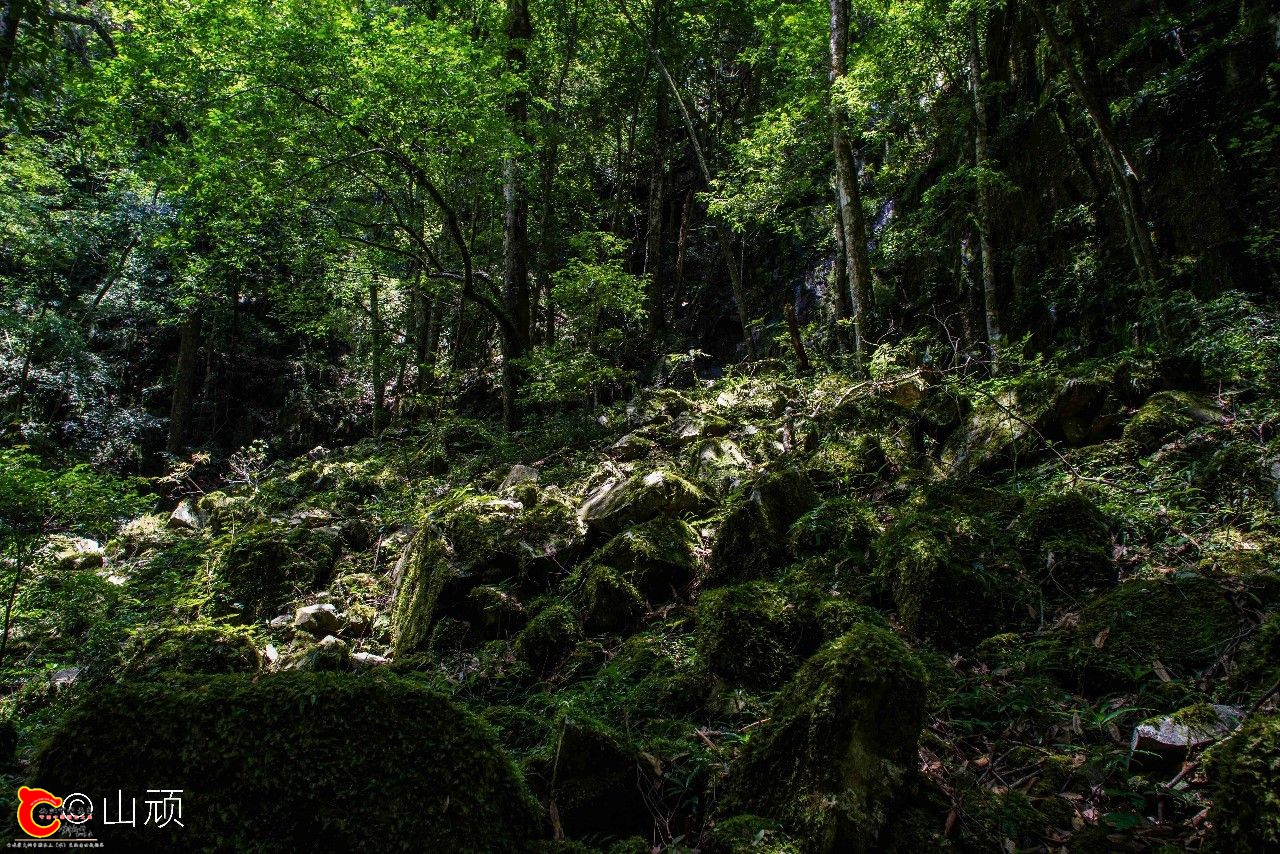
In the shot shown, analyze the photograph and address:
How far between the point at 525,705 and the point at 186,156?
881 cm

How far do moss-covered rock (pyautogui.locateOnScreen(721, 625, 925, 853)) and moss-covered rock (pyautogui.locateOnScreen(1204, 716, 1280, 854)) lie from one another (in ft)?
2.50

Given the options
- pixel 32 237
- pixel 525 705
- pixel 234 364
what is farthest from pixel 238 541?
pixel 234 364

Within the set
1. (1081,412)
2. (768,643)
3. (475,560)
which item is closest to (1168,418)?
(1081,412)

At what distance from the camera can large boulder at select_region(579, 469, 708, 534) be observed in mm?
5770

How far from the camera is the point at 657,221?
17750mm

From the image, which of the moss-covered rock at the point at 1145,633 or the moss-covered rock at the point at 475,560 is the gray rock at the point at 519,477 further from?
the moss-covered rock at the point at 1145,633

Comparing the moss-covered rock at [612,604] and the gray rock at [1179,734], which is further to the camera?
the moss-covered rock at [612,604]

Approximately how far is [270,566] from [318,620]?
1.31 metres

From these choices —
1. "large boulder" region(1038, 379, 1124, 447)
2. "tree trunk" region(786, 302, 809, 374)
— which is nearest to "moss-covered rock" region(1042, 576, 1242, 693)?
"large boulder" region(1038, 379, 1124, 447)

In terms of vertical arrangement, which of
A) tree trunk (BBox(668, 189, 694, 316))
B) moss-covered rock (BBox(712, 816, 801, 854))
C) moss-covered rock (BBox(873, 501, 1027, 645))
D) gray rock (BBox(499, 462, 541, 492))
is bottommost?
moss-covered rock (BBox(712, 816, 801, 854))

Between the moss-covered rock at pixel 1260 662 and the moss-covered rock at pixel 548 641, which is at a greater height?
the moss-covered rock at pixel 1260 662

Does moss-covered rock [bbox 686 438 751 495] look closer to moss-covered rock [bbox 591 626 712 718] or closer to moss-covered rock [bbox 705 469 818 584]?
moss-covered rock [bbox 705 469 818 584]

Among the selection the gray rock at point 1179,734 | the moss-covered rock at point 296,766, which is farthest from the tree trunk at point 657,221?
the moss-covered rock at point 296,766

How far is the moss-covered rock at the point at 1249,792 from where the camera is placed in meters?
1.51
